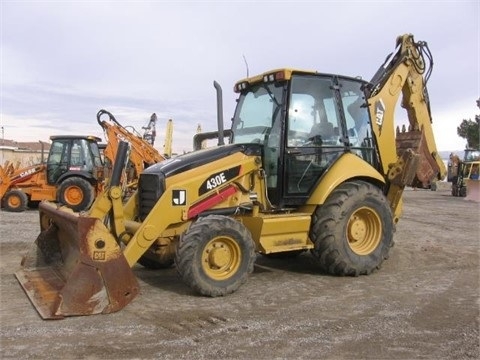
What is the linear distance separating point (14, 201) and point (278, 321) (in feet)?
38.1

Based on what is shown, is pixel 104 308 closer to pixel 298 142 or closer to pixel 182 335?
pixel 182 335

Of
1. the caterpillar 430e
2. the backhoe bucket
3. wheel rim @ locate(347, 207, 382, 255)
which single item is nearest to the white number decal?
the caterpillar 430e

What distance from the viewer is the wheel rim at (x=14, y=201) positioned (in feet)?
45.8

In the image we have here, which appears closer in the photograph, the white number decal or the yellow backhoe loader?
the white number decal

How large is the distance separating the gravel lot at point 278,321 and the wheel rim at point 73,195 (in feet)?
22.9

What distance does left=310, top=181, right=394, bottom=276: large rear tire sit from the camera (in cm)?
600

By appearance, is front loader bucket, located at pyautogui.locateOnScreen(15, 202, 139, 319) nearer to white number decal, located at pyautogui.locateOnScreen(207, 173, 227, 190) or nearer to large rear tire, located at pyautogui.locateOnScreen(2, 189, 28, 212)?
white number decal, located at pyautogui.locateOnScreen(207, 173, 227, 190)

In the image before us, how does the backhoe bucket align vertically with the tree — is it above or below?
below

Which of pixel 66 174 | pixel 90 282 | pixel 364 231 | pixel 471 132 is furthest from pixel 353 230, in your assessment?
pixel 471 132

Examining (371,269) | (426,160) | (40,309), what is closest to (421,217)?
(426,160)

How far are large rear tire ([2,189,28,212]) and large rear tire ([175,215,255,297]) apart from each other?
10.5m

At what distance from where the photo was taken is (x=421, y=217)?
13.7 m

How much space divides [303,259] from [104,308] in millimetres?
3558

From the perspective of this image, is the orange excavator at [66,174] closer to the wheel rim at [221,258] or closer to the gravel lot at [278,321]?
the gravel lot at [278,321]
